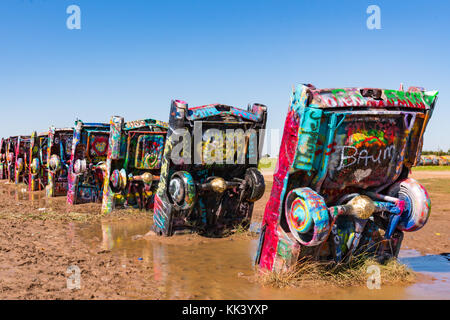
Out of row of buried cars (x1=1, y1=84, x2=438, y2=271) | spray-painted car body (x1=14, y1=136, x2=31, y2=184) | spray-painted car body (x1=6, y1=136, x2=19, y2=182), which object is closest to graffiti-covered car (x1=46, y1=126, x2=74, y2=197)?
spray-painted car body (x1=14, y1=136, x2=31, y2=184)

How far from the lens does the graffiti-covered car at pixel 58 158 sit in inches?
580

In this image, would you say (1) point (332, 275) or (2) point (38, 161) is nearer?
(1) point (332, 275)

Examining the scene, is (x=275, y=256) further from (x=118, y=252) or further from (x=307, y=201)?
(x=118, y=252)

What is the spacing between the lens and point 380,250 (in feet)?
20.0

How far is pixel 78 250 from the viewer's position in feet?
24.4

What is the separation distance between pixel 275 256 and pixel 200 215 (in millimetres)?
3242

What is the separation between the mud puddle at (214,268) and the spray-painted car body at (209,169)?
55 centimetres

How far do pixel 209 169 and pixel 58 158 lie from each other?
27.8ft
